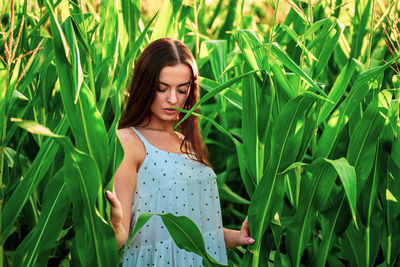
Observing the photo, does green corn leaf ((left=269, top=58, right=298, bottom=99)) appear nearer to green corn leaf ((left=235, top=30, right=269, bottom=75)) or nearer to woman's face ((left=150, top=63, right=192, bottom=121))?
green corn leaf ((left=235, top=30, right=269, bottom=75))

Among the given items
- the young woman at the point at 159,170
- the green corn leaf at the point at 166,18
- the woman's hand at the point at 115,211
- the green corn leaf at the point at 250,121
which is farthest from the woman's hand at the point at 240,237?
the green corn leaf at the point at 166,18

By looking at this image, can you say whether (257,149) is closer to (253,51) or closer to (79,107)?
(253,51)

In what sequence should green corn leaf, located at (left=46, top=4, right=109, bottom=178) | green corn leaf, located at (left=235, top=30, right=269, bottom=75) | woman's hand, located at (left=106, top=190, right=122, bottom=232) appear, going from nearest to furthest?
green corn leaf, located at (left=46, top=4, right=109, bottom=178) → woman's hand, located at (left=106, top=190, right=122, bottom=232) → green corn leaf, located at (left=235, top=30, right=269, bottom=75)

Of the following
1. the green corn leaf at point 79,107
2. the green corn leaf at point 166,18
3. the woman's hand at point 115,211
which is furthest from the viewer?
the green corn leaf at point 166,18

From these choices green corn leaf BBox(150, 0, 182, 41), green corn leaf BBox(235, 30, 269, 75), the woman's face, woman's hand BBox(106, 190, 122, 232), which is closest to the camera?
woman's hand BBox(106, 190, 122, 232)

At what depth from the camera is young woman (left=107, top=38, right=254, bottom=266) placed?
3.53 feet

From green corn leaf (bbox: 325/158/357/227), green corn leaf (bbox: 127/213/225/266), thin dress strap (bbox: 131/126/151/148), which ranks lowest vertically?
green corn leaf (bbox: 127/213/225/266)

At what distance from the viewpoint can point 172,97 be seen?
1068 millimetres

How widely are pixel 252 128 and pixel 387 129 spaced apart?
0.28 metres

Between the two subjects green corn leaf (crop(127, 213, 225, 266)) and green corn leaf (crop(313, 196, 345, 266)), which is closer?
green corn leaf (crop(127, 213, 225, 266))

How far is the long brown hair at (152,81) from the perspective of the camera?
43.1 inches

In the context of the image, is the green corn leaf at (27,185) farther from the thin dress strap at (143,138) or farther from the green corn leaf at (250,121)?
the green corn leaf at (250,121)

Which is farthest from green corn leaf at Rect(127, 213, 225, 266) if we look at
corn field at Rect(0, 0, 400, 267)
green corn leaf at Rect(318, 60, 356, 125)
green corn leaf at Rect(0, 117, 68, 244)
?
green corn leaf at Rect(318, 60, 356, 125)

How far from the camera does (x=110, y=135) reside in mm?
899
